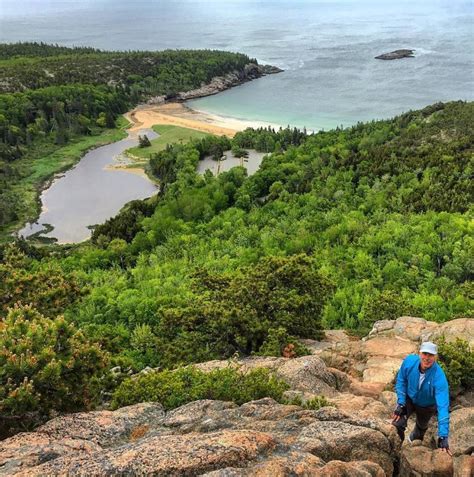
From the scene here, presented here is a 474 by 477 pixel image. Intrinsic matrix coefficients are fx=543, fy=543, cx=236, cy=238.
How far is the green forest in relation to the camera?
16.2 meters

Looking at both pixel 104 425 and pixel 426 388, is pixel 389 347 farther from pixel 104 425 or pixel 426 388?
pixel 104 425

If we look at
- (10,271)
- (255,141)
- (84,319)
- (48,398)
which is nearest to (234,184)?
(255,141)

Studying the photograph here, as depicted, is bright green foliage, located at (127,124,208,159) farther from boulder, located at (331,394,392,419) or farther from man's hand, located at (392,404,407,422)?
man's hand, located at (392,404,407,422)

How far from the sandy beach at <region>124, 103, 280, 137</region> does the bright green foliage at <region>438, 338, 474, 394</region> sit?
271 feet

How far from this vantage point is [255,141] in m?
80.1

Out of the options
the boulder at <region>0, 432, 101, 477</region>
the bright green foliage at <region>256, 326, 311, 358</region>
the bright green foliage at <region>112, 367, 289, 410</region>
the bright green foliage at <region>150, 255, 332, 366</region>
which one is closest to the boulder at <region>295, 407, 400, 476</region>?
the bright green foliage at <region>112, 367, 289, 410</region>

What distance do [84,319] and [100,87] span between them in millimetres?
104707

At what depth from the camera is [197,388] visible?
14.3 meters

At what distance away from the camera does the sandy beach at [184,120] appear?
101 meters

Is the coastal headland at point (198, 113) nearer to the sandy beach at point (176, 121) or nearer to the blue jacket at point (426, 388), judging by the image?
the sandy beach at point (176, 121)

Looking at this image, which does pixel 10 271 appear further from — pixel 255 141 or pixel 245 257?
pixel 255 141

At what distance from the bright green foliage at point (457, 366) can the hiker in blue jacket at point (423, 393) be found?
168 inches

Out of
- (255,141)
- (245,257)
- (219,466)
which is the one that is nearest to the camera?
(219,466)

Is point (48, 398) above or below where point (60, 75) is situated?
below
